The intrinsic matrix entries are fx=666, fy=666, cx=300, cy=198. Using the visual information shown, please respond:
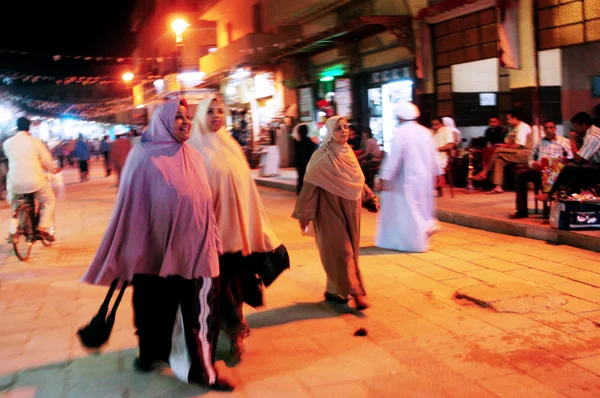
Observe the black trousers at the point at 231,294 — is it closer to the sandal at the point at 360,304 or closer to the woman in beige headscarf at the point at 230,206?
the woman in beige headscarf at the point at 230,206

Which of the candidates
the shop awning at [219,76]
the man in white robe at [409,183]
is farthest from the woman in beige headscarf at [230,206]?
the shop awning at [219,76]

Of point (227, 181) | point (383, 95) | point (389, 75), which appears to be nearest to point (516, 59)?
point (389, 75)

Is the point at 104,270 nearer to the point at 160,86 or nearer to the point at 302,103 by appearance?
the point at 302,103

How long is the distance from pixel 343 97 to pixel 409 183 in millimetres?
12420

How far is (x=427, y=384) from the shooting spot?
4.28m

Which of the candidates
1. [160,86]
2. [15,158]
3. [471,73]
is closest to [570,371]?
[15,158]

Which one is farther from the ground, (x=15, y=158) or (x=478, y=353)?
(x=15, y=158)

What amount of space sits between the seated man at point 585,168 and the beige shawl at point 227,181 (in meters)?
5.42

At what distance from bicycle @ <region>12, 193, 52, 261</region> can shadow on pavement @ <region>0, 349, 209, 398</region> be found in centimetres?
514

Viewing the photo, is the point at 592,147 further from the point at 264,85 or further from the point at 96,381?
the point at 264,85

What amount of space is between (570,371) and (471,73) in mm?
12569

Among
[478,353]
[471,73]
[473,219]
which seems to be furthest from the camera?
[471,73]

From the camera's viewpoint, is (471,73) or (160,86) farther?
(160,86)

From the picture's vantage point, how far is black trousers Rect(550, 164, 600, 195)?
8688 mm
